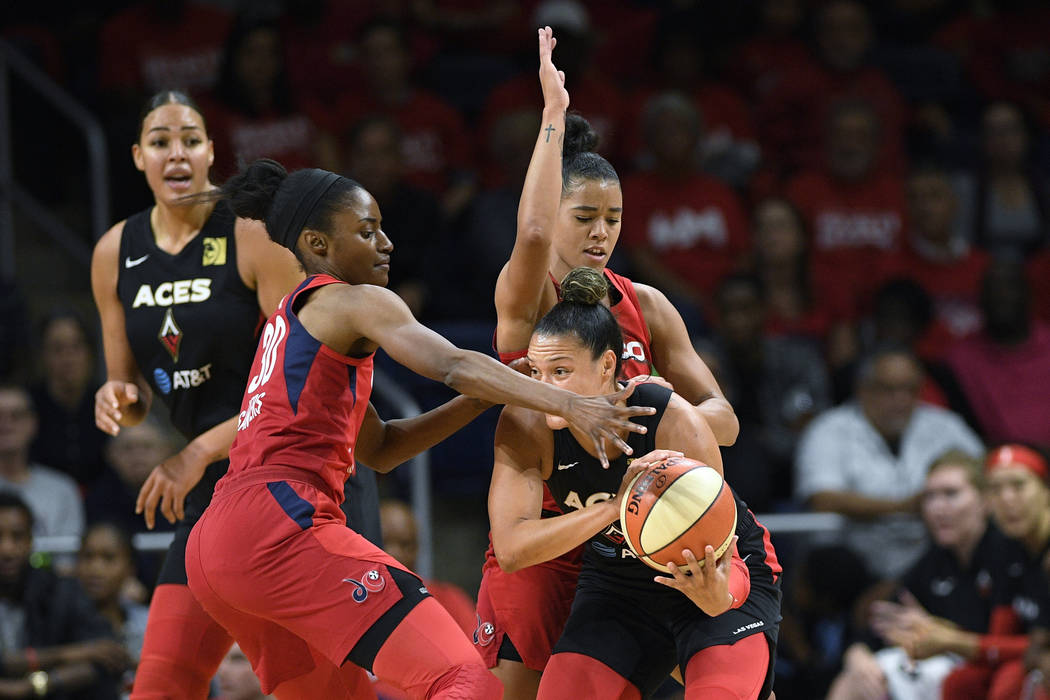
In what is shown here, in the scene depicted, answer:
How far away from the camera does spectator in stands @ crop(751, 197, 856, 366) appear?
30.2 ft

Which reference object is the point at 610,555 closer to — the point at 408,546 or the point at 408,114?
the point at 408,546

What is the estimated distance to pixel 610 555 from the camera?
14.9ft

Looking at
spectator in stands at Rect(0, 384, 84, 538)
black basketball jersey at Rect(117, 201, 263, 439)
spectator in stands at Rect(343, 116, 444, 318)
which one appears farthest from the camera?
spectator in stands at Rect(343, 116, 444, 318)

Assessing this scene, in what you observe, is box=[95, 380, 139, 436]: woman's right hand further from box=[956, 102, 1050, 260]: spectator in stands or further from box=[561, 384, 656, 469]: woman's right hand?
box=[956, 102, 1050, 260]: spectator in stands

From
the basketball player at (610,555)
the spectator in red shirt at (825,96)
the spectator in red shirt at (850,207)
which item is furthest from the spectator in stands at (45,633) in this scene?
the spectator in red shirt at (825,96)

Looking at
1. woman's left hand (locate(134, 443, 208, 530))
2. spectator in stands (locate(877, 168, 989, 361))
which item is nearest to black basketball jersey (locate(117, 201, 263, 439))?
woman's left hand (locate(134, 443, 208, 530))

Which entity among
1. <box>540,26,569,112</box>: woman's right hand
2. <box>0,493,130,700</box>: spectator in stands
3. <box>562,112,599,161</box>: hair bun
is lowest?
<box>0,493,130,700</box>: spectator in stands

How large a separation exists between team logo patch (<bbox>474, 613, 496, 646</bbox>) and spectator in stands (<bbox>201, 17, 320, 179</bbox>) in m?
4.98

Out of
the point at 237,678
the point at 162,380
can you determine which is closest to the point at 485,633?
the point at 162,380

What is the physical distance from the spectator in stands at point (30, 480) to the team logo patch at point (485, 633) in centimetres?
370

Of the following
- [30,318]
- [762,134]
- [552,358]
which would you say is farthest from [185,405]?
[762,134]

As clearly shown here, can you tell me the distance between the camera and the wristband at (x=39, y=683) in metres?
6.93

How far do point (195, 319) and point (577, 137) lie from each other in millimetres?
1375

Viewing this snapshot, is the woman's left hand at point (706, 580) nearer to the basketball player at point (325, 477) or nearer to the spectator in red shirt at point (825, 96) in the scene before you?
the basketball player at point (325, 477)
